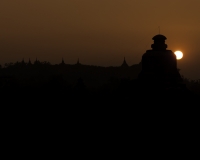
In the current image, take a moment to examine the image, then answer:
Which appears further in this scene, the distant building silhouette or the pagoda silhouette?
the distant building silhouette

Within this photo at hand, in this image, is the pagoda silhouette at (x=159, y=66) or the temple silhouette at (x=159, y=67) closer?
the temple silhouette at (x=159, y=67)

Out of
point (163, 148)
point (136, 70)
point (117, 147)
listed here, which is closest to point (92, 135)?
point (117, 147)

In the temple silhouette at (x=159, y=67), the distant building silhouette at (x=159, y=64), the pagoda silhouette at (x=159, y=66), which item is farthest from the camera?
the distant building silhouette at (x=159, y=64)

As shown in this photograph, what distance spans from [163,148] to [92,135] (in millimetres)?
5650

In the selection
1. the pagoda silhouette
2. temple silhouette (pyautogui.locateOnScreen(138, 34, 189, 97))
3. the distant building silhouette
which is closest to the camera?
temple silhouette (pyautogui.locateOnScreen(138, 34, 189, 97))

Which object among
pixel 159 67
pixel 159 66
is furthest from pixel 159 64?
pixel 159 67

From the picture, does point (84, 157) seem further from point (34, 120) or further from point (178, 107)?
point (178, 107)

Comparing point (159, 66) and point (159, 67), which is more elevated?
point (159, 66)

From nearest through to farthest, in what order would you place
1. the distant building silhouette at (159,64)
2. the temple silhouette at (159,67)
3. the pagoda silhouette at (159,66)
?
the temple silhouette at (159,67)
the pagoda silhouette at (159,66)
the distant building silhouette at (159,64)

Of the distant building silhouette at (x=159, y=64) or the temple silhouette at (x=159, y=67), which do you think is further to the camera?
the distant building silhouette at (x=159, y=64)

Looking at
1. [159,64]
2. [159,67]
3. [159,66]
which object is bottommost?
[159,67]

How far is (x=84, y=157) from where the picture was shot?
1181 inches

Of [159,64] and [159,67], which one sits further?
[159,64]

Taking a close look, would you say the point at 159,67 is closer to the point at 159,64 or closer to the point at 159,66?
the point at 159,66
